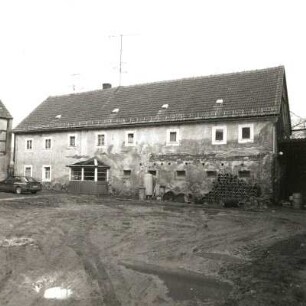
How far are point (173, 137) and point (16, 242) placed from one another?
1780 centimetres

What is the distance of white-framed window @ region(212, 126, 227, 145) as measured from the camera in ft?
85.4

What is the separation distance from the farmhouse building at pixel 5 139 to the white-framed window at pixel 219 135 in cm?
2040

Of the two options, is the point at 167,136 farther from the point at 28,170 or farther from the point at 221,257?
the point at 221,257

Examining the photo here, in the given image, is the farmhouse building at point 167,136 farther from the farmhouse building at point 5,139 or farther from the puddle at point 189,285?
the puddle at point 189,285

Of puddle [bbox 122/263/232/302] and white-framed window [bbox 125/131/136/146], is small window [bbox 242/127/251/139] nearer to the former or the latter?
white-framed window [bbox 125/131/136/146]

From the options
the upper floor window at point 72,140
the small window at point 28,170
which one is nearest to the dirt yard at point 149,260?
the upper floor window at point 72,140

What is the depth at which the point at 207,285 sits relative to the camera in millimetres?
7773

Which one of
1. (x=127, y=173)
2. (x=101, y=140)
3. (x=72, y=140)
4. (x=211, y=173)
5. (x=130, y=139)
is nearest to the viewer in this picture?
(x=211, y=173)

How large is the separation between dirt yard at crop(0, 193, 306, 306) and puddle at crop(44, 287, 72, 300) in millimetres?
18

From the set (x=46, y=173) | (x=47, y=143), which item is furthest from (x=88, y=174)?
(x=47, y=143)

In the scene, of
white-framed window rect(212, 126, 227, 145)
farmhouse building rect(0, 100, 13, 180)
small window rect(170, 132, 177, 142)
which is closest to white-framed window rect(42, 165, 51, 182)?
farmhouse building rect(0, 100, 13, 180)

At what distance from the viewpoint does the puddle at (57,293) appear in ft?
22.7

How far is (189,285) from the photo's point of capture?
7.77 metres

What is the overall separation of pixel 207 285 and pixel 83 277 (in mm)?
2507
